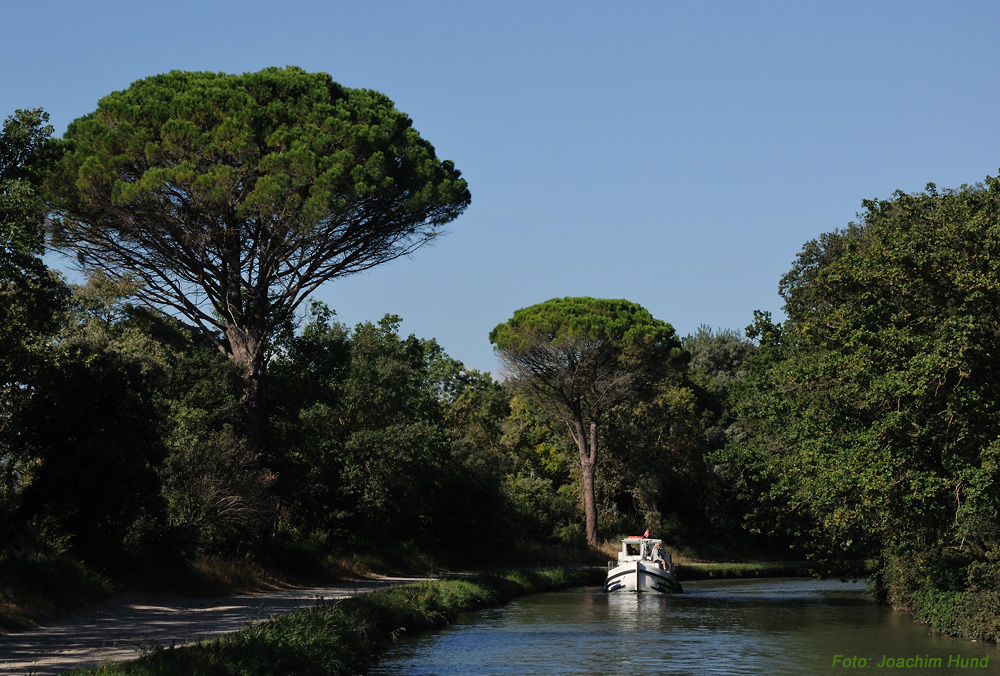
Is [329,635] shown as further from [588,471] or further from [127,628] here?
[588,471]

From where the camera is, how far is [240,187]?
31.8 m

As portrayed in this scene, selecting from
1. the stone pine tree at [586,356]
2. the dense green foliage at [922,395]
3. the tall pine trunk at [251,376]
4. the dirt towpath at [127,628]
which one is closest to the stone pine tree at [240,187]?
the tall pine trunk at [251,376]

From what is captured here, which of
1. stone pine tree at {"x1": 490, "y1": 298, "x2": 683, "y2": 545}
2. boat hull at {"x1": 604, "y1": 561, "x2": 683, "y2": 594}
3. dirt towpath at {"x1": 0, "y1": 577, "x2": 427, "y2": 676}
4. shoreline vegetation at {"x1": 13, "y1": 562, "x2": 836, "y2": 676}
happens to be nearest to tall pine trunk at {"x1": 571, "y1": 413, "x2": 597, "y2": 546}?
stone pine tree at {"x1": 490, "y1": 298, "x2": 683, "y2": 545}

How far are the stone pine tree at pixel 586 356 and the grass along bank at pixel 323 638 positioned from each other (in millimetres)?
25562

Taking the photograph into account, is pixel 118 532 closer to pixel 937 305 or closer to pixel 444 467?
pixel 937 305

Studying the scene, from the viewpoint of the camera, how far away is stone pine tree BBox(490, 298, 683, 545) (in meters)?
56.8

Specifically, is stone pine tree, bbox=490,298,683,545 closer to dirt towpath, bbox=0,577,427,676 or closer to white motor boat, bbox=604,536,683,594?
white motor boat, bbox=604,536,683,594

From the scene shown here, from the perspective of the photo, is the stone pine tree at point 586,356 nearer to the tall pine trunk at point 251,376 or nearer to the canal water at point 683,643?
the canal water at point 683,643

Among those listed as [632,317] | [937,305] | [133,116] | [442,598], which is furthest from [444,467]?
[937,305]

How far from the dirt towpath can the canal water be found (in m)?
3.65

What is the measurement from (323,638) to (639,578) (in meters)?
24.5

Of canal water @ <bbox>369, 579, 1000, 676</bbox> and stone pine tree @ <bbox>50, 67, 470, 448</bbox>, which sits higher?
stone pine tree @ <bbox>50, 67, 470, 448</bbox>

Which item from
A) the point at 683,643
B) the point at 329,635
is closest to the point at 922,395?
the point at 683,643

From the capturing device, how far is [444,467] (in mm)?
49656
